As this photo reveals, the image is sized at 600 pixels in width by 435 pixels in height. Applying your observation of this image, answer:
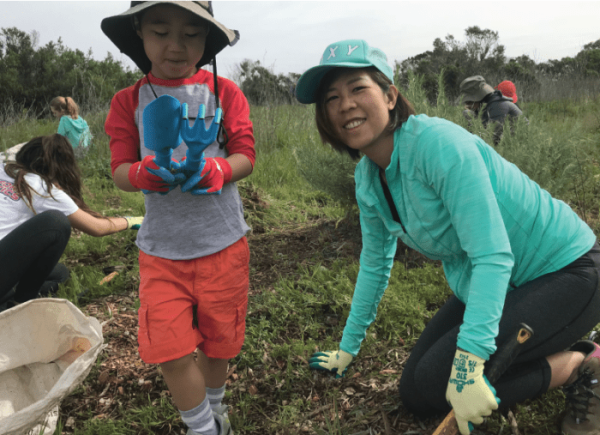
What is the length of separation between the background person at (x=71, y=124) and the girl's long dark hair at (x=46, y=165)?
3.95m

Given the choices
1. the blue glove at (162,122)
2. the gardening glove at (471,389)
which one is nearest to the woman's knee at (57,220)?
the blue glove at (162,122)

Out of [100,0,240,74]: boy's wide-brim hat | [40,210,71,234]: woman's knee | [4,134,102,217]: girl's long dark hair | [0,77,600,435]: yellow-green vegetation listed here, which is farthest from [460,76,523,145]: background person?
[40,210,71,234]: woman's knee

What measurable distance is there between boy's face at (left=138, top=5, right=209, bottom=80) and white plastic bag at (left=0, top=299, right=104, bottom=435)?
1.20 m

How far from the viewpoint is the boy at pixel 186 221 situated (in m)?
1.50

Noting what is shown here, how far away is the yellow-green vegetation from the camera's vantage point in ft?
6.08

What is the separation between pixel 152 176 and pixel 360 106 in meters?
0.75

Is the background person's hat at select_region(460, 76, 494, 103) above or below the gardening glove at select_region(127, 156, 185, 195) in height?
above

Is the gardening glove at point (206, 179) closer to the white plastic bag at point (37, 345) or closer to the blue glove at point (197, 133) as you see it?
the blue glove at point (197, 133)

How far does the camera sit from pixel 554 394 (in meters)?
1.71

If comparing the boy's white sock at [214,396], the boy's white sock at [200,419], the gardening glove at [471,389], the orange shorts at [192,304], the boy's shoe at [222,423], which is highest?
the orange shorts at [192,304]

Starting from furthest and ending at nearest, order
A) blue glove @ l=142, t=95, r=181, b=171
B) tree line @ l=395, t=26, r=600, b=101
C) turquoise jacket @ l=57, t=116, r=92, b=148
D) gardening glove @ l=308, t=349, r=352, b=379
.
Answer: tree line @ l=395, t=26, r=600, b=101 < turquoise jacket @ l=57, t=116, r=92, b=148 < gardening glove @ l=308, t=349, r=352, b=379 < blue glove @ l=142, t=95, r=181, b=171

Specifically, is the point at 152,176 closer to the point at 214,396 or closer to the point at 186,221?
the point at 186,221

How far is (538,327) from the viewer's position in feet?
4.83

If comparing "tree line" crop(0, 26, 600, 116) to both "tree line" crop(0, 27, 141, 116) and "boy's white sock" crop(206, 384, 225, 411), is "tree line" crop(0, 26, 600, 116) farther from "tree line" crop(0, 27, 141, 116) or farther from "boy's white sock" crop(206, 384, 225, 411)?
"boy's white sock" crop(206, 384, 225, 411)
